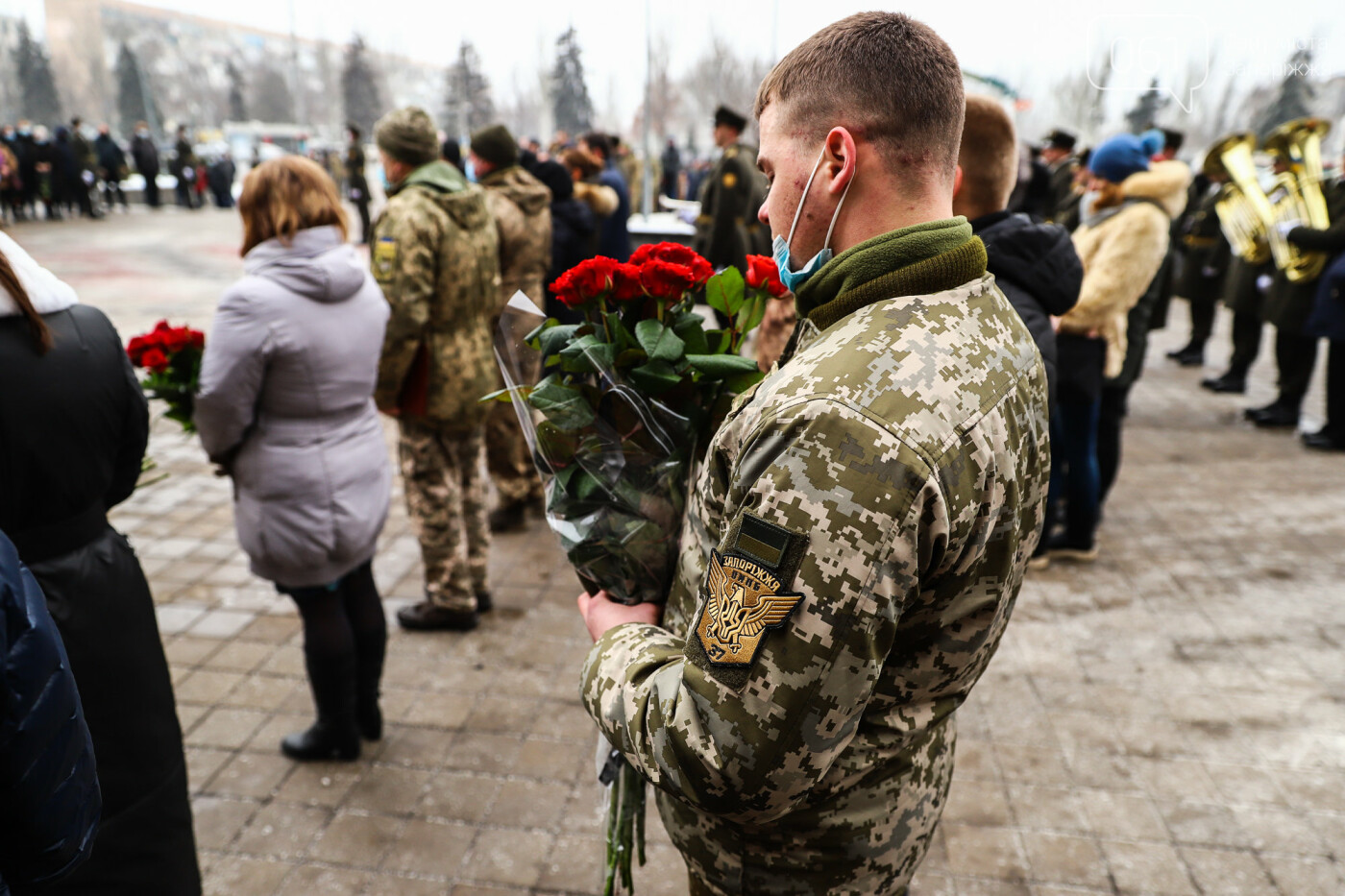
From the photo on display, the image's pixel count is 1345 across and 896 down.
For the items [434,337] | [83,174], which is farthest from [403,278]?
[83,174]

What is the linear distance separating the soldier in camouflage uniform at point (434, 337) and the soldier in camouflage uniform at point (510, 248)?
967 mm

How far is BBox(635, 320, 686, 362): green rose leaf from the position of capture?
61.5 inches

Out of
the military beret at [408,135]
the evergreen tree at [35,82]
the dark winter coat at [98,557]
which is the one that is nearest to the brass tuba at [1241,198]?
the military beret at [408,135]

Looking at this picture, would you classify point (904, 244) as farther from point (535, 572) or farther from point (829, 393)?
point (535, 572)

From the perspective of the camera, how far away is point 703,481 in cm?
→ 131

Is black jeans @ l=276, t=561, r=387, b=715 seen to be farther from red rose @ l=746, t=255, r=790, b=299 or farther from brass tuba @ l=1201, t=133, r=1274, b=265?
brass tuba @ l=1201, t=133, r=1274, b=265

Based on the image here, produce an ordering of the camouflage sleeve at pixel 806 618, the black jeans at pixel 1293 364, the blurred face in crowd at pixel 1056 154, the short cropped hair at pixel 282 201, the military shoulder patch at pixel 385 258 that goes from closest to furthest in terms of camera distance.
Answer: the camouflage sleeve at pixel 806 618 → the short cropped hair at pixel 282 201 → the military shoulder patch at pixel 385 258 → the black jeans at pixel 1293 364 → the blurred face in crowd at pixel 1056 154

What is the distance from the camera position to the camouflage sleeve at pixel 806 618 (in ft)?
3.46

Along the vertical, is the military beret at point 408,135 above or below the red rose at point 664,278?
above

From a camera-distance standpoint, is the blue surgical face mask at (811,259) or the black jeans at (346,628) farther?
the black jeans at (346,628)

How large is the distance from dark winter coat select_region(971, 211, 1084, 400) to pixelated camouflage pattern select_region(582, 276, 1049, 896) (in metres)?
1.53

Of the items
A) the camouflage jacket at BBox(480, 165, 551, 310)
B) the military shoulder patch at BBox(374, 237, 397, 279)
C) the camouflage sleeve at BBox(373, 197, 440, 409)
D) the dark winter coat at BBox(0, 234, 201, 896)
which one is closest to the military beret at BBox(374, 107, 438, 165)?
the camouflage sleeve at BBox(373, 197, 440, 409)

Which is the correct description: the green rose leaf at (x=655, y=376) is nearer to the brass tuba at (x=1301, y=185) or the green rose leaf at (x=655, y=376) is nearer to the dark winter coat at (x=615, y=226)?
the dark winter coat at (x=615, y=226)

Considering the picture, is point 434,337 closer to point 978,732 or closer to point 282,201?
point 282,201
